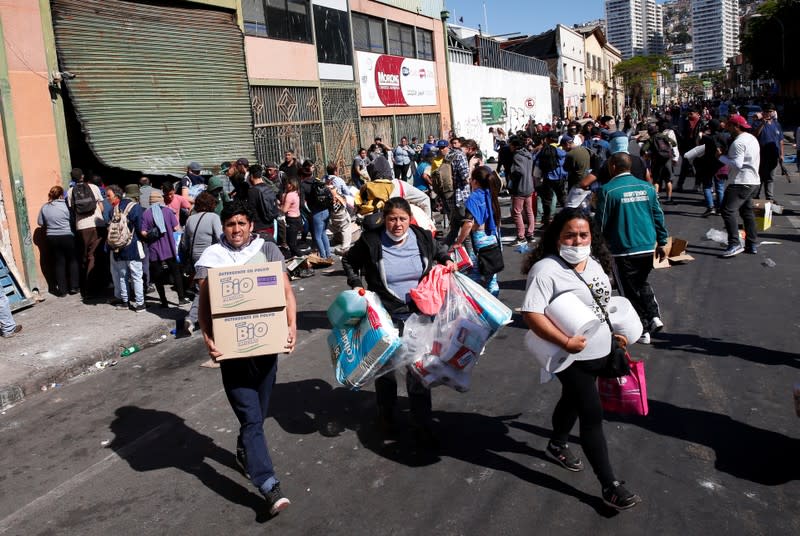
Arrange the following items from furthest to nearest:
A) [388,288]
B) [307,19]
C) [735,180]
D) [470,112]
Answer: [470,112] < [307,19] < [735,180] < [388,288]

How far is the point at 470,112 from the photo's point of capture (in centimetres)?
2986

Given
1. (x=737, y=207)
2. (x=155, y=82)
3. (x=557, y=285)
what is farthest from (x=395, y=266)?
(x=155, y=82)

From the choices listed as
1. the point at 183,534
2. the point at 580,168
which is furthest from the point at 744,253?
the point at 183,534

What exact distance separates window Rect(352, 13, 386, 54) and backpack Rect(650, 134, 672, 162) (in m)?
9.66

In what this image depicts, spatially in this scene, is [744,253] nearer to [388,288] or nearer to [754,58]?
[388,288]

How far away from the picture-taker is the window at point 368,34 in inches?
821

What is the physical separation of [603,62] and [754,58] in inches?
590

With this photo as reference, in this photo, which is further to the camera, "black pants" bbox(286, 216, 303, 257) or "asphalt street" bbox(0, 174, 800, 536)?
"black pants" bbox(286, 216, 303, 257)

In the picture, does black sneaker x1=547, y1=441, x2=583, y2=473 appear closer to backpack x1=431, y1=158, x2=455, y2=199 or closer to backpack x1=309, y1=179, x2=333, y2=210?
backpack x1=309, y1=179, x2=333, y2=210

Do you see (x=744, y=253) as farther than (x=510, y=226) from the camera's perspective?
No

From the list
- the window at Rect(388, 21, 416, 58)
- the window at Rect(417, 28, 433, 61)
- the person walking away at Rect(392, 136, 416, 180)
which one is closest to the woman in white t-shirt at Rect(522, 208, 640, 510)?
the person walking away at Rect(392, 136, 416, 180)

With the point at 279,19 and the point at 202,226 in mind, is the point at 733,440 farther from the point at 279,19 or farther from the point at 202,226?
the point at 279,19

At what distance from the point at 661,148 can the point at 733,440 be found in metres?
11.3

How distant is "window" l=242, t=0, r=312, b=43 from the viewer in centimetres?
1596
